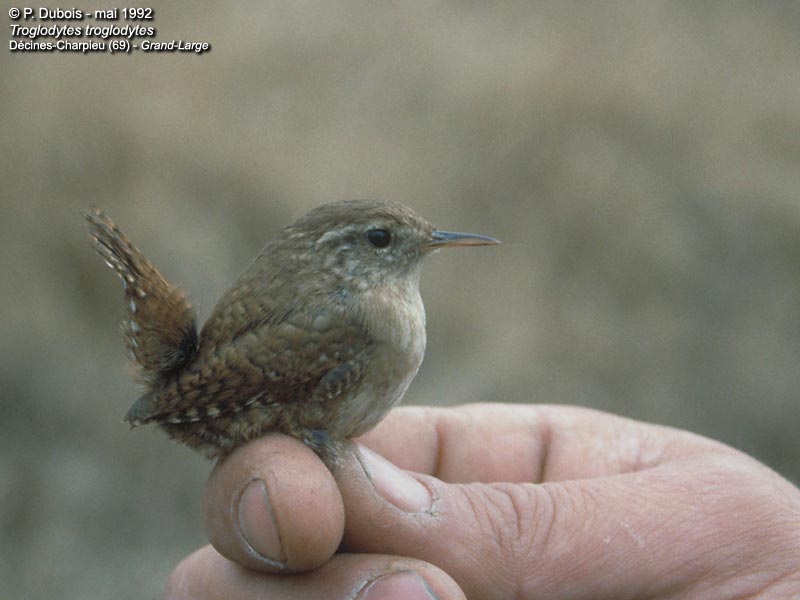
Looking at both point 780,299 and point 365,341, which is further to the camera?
point 780,299

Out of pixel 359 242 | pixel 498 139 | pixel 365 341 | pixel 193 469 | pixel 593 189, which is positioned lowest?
pixel 193 469

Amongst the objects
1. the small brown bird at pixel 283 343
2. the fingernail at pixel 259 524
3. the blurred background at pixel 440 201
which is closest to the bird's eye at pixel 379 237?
the small brown bird at pixel 283 343

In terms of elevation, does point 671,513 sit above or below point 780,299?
below

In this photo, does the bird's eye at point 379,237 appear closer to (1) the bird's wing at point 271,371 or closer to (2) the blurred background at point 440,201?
(1) the bird's wing at point 271,371

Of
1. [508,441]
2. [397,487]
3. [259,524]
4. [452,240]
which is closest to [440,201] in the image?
[508,441]

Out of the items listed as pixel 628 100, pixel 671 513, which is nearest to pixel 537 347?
pixel 628 100

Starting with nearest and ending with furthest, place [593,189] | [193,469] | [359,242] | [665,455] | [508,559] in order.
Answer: [508,559] → [359,242] → [665,455] → [193,469] → [593,189]

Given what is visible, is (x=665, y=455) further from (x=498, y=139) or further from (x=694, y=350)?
(x=498, y=139)

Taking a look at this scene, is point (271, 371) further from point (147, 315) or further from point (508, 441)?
point (508, 441)
